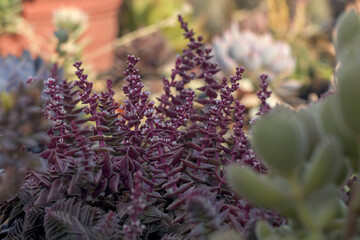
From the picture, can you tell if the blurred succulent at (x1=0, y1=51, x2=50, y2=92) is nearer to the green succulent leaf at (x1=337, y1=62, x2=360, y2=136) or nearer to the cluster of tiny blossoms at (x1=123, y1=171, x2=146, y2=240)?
the cluster of tiny blossoms at (x1=123, y1=171, x2=146, y2=240)

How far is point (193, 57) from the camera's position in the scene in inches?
20.9

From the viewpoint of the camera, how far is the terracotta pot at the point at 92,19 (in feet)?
6.00

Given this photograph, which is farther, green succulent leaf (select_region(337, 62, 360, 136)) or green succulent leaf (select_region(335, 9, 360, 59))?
green succulent leaf (select_region(335, 9, 360, 59))

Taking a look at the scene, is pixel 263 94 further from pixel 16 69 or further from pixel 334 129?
pixel 16 69

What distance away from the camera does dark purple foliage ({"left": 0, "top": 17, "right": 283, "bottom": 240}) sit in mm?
369

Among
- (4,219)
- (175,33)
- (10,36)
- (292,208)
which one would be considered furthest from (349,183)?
(175,33)

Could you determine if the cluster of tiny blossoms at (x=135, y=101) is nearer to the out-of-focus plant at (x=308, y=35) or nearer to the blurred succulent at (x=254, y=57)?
the blurred succulent at (x=254, y=57)

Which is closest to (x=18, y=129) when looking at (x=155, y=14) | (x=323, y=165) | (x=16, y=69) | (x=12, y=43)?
(x=323, y=165)

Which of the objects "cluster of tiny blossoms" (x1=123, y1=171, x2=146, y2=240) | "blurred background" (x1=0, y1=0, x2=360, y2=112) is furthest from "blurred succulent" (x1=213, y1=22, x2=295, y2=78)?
"cluster of tiny blossoms" (x1=123, y1=171, x2=146, y2=240)

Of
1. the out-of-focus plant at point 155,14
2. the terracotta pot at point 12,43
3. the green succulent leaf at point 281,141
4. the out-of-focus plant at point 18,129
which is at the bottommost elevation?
the green succulent leaf at point 281,141

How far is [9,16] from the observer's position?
4.84 feet

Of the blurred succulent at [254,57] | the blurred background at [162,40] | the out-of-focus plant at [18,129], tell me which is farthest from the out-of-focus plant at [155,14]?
the out-of-focus plant at [18,129]

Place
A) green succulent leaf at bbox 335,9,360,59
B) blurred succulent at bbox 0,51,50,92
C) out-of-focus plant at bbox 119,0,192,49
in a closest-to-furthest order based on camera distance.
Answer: green succulent leaf at bbox 335,9,360,59, blurred succulent at bbox 0,51,50,92, out-of-focus plant at bbox 119,0,192,49

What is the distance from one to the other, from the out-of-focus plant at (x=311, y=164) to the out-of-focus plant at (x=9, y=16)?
4.31 ft
